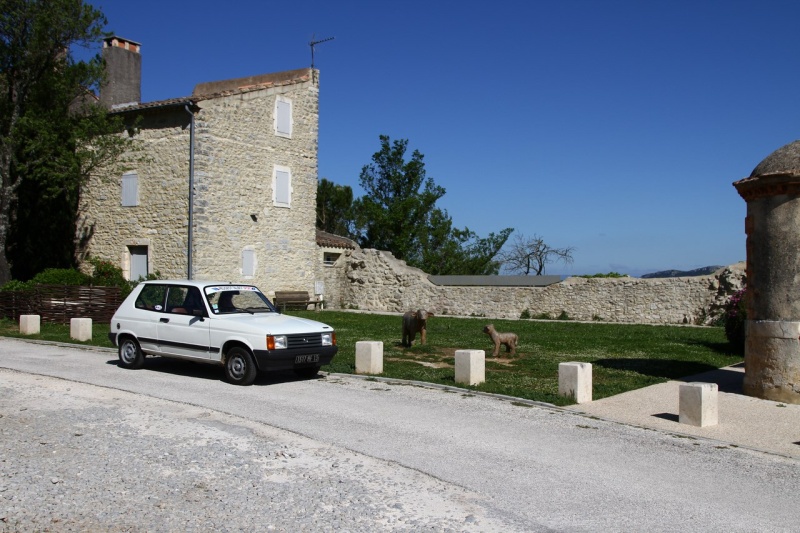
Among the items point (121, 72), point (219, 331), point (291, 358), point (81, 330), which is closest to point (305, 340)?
point (291, 358)

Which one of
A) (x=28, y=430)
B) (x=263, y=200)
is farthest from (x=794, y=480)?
(x=263, y=200)

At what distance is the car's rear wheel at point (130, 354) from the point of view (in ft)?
41.7

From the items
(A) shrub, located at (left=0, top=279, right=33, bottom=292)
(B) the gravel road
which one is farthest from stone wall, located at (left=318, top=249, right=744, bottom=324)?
(B) the gravel road

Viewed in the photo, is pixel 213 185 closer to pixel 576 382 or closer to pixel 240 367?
pixel 240 367

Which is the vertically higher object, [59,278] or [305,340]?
[59,278]

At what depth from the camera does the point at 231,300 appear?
39.9ft

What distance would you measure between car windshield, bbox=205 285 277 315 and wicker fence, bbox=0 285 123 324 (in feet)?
34.8

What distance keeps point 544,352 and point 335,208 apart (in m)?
36.5

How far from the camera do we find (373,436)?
7895 mm

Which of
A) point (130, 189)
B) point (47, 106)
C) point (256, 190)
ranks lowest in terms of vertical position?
point (130, 189)

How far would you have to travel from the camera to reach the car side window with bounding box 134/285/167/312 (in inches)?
494

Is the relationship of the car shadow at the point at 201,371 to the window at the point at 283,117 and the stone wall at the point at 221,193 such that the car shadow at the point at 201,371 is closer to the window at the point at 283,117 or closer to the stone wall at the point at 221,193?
the stone wall at the point at 221,193

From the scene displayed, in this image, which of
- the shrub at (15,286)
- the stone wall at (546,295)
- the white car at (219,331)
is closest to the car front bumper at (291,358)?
the white car at (219,331)

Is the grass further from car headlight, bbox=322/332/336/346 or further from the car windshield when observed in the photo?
the car windshield
